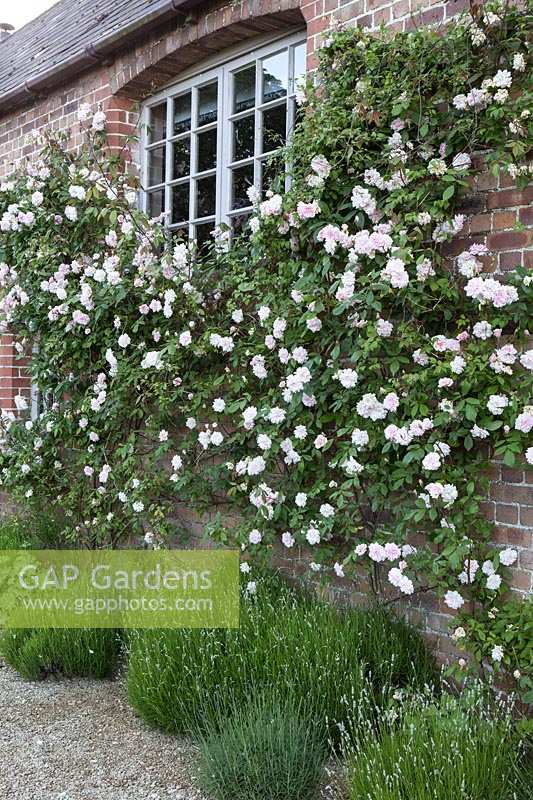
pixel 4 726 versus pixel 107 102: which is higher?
pixel 107 102

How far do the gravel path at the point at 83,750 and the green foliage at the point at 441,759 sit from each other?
0.79m

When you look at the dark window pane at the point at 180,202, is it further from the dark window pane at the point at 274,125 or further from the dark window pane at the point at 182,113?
the dark window pane at the point at 274,125

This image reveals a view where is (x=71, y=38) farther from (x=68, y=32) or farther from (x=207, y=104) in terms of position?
(x=207, y=104)

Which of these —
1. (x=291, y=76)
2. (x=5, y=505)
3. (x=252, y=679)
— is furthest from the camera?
(x=5, y=505)

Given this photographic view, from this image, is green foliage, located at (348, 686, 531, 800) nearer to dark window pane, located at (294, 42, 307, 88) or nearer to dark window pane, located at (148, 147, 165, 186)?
dark window pane, located at (294, 42, 307, 88)

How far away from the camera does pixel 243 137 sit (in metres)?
5.32

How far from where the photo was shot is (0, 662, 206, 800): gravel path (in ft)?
10.9

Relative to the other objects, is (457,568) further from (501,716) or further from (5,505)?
(5,505)

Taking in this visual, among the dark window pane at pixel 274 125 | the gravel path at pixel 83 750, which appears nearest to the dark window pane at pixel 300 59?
the dark window pane at pixel 274 125

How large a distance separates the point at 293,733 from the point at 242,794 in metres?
0.28

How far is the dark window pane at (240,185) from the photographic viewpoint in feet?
17.2

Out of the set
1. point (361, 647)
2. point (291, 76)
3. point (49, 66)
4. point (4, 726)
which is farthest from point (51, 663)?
point (49, 66)

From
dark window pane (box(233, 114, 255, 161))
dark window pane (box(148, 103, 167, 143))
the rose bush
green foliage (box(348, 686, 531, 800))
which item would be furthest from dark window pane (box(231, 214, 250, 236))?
green foliage (box(348, 686, 531, 800))

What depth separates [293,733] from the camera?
3.15 meters
